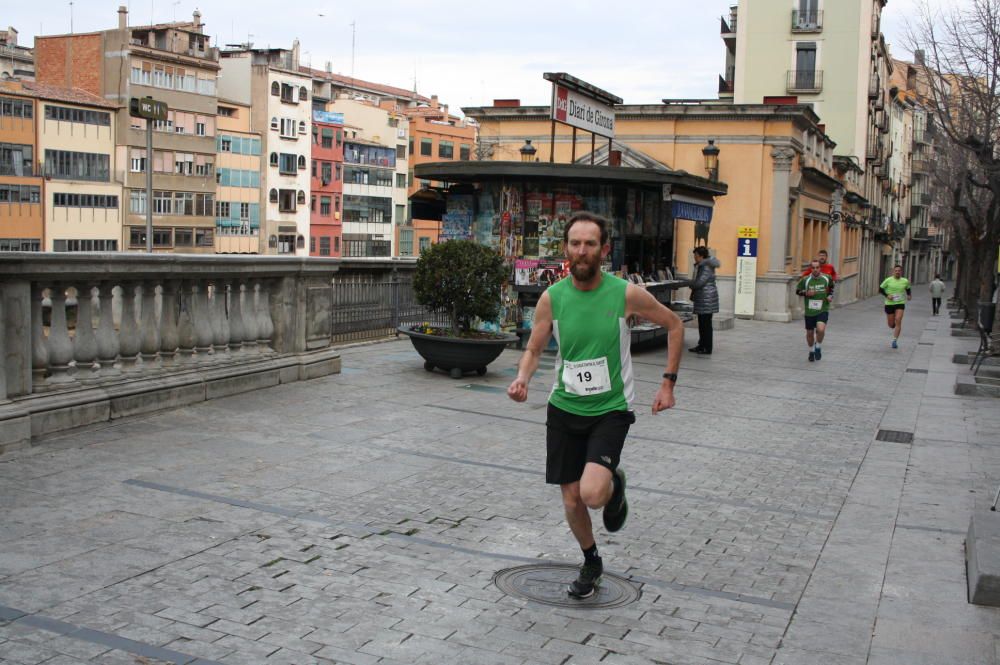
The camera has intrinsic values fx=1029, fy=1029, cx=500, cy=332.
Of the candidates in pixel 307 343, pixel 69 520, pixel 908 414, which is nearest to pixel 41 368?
pixel 69 520

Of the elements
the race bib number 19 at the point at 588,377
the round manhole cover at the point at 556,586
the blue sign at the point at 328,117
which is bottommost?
the round manhole cover at the point at 556,586

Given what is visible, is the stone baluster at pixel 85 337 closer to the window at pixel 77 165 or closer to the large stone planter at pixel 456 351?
the large stone planter at pixel 456 351

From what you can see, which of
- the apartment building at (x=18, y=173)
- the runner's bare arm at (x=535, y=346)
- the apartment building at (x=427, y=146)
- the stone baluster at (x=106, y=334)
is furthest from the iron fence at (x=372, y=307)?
the apartment building at (x=427, y=146)

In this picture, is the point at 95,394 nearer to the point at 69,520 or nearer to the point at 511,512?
the point at 69,520

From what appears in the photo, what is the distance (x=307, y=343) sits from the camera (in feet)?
38.3

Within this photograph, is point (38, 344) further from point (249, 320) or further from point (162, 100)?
point (162, 100)

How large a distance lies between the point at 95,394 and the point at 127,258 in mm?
1172

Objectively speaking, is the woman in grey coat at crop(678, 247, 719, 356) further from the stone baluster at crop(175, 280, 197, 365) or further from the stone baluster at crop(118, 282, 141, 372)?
the stone baluster at crop(118, 282, 141, 372)

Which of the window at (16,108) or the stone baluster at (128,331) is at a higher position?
the window at (16,108)

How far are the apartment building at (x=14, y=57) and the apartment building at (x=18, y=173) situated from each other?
Answer: 978 inches

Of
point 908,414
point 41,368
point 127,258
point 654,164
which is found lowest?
point 908,414

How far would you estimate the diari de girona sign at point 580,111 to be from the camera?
55.1 ft

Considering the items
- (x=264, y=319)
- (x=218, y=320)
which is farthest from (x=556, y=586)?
(x=264, y=319)

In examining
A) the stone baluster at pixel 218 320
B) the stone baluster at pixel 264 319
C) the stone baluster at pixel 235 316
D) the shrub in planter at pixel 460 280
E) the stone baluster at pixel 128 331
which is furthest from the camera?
the shrub in planter at pixel 460 280
